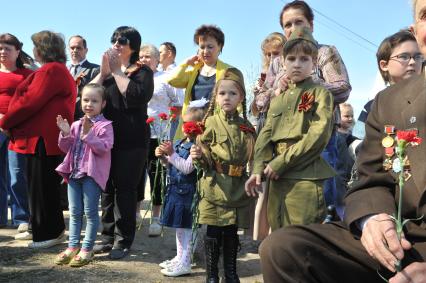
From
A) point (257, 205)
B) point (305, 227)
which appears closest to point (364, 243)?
point (305, 227)

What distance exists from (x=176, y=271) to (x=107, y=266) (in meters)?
0.62

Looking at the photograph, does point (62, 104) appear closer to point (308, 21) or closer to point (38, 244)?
point (38, 244)

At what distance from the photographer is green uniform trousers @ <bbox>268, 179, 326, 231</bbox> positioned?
3016 millimetres

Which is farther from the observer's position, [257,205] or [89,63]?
[89,63]

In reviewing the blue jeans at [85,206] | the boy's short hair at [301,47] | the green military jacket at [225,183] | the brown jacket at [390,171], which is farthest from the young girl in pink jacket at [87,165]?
the brown jacket at [390,171]

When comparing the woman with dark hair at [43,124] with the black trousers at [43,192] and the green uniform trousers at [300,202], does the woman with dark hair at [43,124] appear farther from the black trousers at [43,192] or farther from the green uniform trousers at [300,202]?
the green uniform trousers at [300,202]

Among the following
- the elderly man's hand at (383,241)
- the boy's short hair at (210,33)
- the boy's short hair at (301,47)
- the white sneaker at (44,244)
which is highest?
the boy's short hair at (210,33)

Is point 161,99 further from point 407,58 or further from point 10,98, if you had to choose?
point 407,58

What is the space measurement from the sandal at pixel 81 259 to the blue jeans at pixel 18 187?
4.30 feet

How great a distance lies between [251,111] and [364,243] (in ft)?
9.97

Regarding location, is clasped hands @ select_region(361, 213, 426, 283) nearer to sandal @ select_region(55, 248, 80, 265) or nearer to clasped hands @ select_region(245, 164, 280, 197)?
clasped hands @ select_region(245, 164, 280, 197)

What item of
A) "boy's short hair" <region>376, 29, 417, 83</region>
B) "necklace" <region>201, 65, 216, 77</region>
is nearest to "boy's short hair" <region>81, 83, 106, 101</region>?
"necklace" <region>201, 65, 216, 77</region>

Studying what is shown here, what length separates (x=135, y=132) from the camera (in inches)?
164

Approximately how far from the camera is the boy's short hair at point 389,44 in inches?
128
